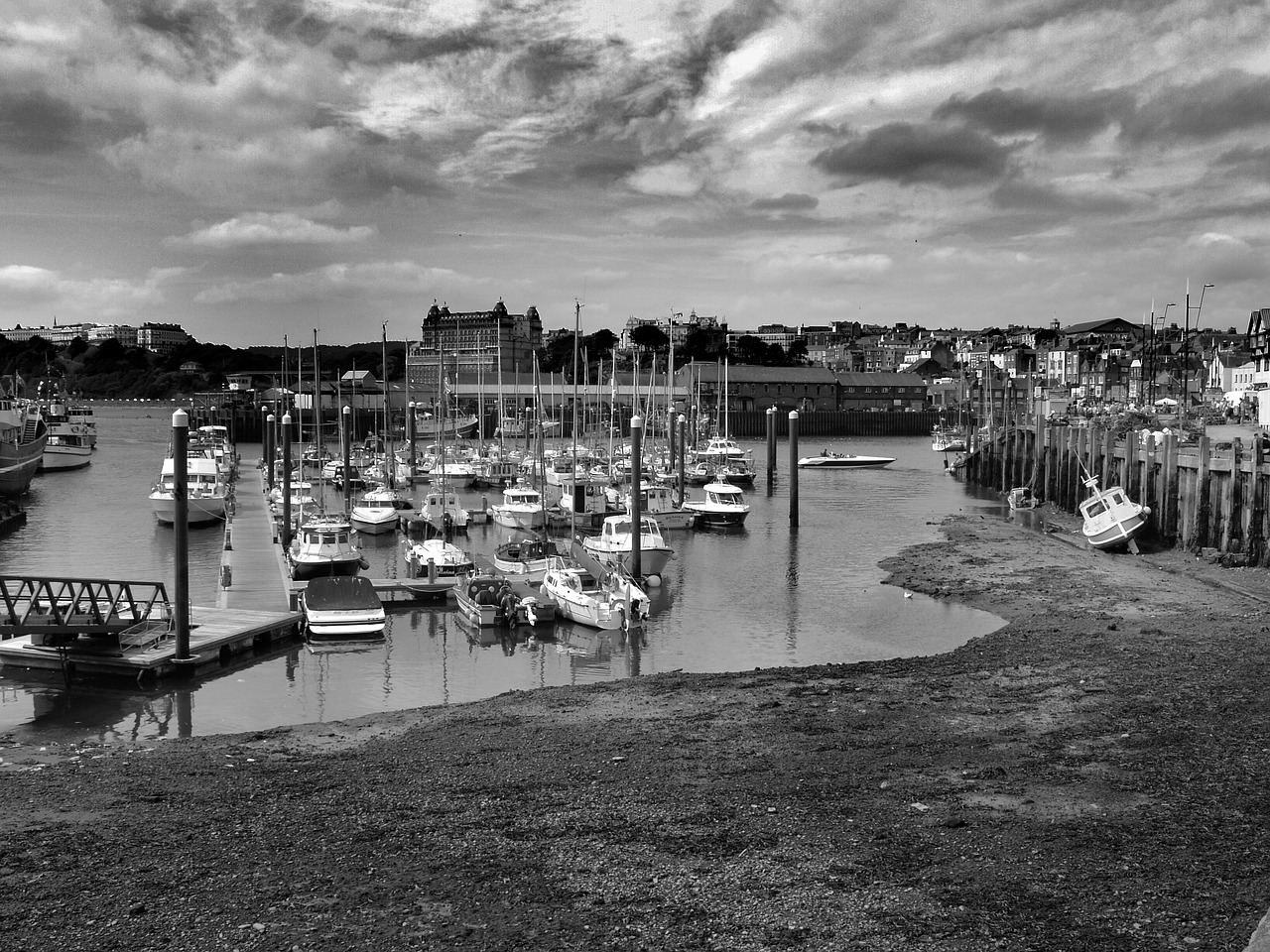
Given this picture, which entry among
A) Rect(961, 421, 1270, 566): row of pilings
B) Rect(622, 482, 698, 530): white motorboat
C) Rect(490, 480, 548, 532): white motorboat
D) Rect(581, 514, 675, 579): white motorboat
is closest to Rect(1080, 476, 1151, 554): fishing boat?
Rect(961, 421, 1270, 566): row of pilings

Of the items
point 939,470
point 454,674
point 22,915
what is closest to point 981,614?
point 454,674

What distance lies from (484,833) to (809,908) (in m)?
3.86

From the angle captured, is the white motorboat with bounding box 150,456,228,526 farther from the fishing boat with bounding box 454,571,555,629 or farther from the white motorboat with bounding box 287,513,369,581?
the fishing boat with bounding box 454,571,555,629

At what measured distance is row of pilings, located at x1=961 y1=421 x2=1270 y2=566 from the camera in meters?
35.5

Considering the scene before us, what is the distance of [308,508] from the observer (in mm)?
47938

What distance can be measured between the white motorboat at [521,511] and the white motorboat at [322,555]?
13864mm

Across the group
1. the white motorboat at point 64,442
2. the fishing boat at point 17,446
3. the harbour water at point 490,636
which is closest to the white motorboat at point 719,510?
the harbour water at point 490,636

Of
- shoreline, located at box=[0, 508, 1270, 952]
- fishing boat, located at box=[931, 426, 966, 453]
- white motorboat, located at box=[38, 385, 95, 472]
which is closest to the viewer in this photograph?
shoreline, located at box=[0, 508, 1270, 952]

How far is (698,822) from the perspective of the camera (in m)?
12.4

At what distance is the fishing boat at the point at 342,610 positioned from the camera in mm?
27000

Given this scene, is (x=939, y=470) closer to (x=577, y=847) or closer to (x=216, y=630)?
(x=216, y=630)

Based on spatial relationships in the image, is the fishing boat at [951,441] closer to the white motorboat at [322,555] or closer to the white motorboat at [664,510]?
the white motorboat at [664,510]

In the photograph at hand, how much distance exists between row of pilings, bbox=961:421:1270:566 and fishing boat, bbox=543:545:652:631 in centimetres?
1940

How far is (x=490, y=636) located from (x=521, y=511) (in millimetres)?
23705
